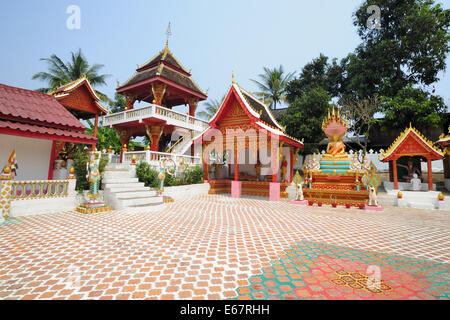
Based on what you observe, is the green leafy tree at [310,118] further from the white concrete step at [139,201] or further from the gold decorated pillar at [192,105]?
the white concrete step at [139,201]

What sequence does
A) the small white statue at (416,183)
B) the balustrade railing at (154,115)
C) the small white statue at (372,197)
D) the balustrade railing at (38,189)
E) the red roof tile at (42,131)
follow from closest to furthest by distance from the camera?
the red roof tile at (42,131) < the balustrade railing at (38,189) < the small white statue at (372,197) < the small white statue at (416,183) < the balustrade railing at (154,115)

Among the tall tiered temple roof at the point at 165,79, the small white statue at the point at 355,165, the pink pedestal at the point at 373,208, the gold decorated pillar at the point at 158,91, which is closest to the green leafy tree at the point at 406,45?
the small white statue at the point at 355,165

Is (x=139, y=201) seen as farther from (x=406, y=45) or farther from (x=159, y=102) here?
(x=406, y=45)

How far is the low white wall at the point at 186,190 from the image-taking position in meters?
11.3

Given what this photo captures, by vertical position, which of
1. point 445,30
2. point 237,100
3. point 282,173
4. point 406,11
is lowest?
point 282,173

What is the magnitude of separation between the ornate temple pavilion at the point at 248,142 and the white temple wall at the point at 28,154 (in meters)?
7.55

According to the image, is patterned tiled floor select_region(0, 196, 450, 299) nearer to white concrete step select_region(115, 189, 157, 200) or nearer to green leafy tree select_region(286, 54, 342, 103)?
white concrete step select_region(115, 189, 157, 200)

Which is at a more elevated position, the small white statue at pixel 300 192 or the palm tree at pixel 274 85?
the palm tree at pixel 274 85

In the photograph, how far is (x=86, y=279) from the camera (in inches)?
119

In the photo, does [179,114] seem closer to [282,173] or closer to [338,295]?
[282,173]

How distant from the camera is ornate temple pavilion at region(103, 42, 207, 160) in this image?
1527 centimetres

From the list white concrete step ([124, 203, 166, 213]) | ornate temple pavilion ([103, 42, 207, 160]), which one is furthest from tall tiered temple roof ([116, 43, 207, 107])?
white concrete step ([124, 203, 166, 213])
